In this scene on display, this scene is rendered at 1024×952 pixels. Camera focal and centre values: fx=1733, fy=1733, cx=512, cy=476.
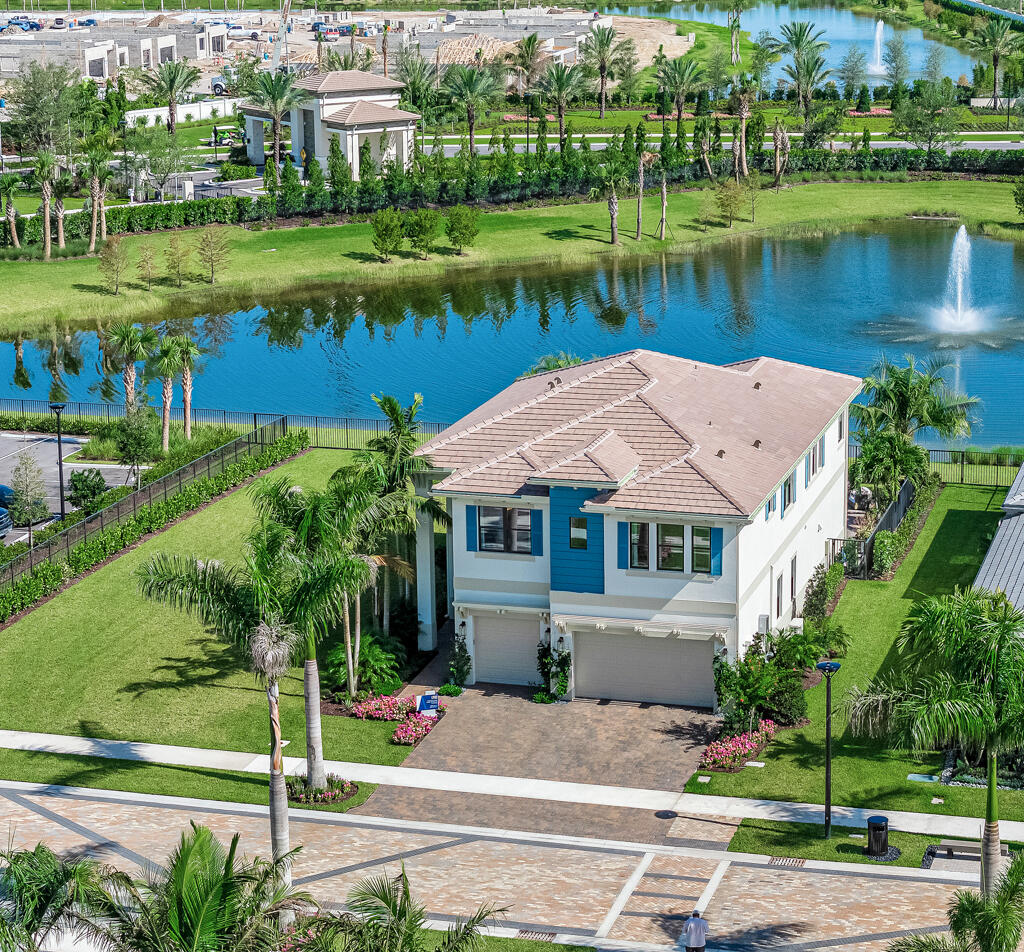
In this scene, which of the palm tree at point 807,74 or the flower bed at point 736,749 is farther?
the palm tree at point 807,74

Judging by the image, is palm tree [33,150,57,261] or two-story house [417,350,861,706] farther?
palm tree [33,150,57,261]

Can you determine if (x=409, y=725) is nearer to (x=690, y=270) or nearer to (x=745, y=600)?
(x=745, y=600)

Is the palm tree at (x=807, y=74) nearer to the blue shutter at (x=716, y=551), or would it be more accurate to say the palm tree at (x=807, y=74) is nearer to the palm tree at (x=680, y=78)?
the palm tree at (x=680, y=78)

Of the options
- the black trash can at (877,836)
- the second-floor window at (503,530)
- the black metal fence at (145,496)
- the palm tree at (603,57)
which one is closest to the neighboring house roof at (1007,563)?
the black trash can at (877,836)

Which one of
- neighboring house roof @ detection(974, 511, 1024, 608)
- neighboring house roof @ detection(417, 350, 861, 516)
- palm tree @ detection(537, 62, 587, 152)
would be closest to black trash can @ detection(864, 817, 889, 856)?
neighboring house roof @ detection(417, 350, 861, 516)

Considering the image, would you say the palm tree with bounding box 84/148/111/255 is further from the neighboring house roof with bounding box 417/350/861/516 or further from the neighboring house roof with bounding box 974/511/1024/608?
the neighboring house roof with bounding box 974/511/1024/608
